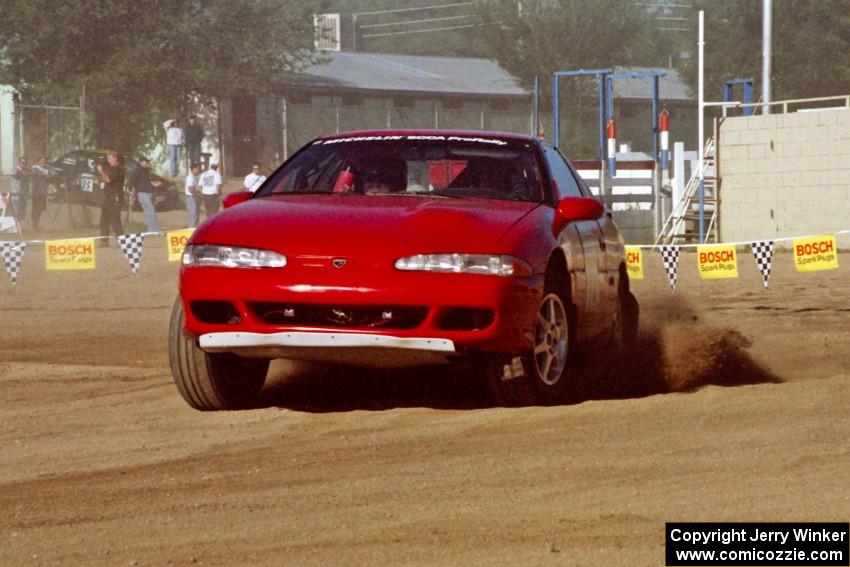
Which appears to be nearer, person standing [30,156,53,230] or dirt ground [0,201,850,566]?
dirt ground [0,201,850,566]

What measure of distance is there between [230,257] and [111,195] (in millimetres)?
19622

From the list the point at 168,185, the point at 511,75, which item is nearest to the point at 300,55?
the point at 168,185

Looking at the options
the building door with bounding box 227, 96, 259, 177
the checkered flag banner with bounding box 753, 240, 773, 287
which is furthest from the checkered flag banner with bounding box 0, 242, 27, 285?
the building door with bounding box 227, 96, 259, 177

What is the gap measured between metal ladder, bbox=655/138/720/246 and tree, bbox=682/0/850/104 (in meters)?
37.7

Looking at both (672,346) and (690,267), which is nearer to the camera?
(672,346)

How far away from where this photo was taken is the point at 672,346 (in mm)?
10656

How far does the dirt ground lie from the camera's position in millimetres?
4613

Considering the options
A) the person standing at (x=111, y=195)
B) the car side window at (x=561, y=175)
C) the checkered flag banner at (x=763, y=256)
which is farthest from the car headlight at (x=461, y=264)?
the person standing at (x=111, y=195)

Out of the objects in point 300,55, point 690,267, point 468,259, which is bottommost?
point 690,267

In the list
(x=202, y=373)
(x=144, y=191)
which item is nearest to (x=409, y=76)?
(x=144, y=191)

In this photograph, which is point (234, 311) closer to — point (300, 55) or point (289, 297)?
point (289, 297)

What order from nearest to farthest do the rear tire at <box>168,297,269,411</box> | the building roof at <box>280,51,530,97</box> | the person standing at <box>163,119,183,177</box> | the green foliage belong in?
the rear tire at <box>168,297,269,411</box> < the person standing at <box>163,119,183,177</box> < the building roof at <box>280,51,530,97</box> < the green foliage

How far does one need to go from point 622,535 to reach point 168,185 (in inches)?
1302

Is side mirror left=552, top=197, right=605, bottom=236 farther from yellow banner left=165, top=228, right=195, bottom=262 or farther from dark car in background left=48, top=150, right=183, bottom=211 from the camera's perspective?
dark car in background left=48, top=150, right=183, bottom=211
